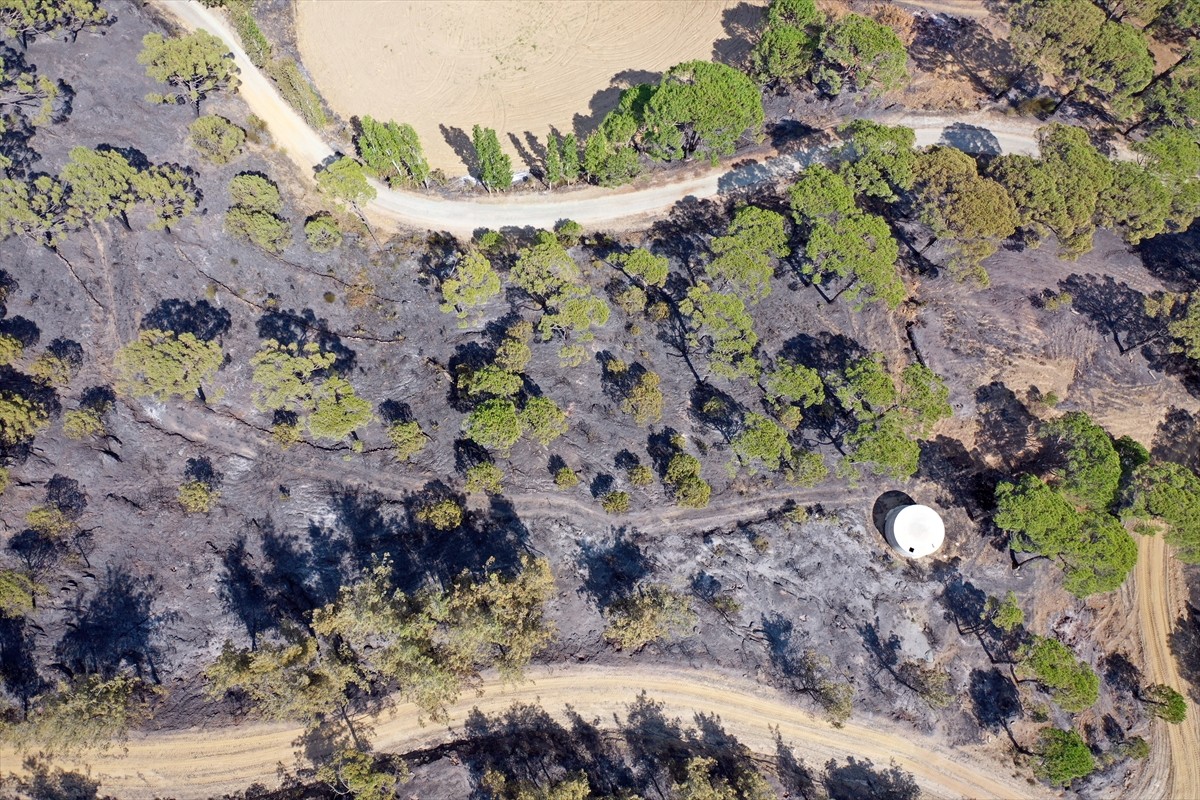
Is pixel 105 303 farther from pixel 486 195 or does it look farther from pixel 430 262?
pixel 486 195

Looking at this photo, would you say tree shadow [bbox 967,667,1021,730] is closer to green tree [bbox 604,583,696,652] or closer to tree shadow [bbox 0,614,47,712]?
green tree [bbox 604,583,696,652]

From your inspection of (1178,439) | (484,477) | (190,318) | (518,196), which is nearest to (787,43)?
(518,196)

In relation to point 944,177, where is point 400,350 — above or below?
below

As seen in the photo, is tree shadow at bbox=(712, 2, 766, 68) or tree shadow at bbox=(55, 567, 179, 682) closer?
tree shadow at bbox=(55, 567, 179, 682)

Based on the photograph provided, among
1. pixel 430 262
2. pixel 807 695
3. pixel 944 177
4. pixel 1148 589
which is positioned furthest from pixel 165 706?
pixel 1148 589

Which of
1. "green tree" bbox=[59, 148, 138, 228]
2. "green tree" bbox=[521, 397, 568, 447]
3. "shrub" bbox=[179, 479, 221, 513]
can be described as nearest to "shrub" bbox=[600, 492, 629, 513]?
"green tree" bbox=[521, 397, 568, 447]
